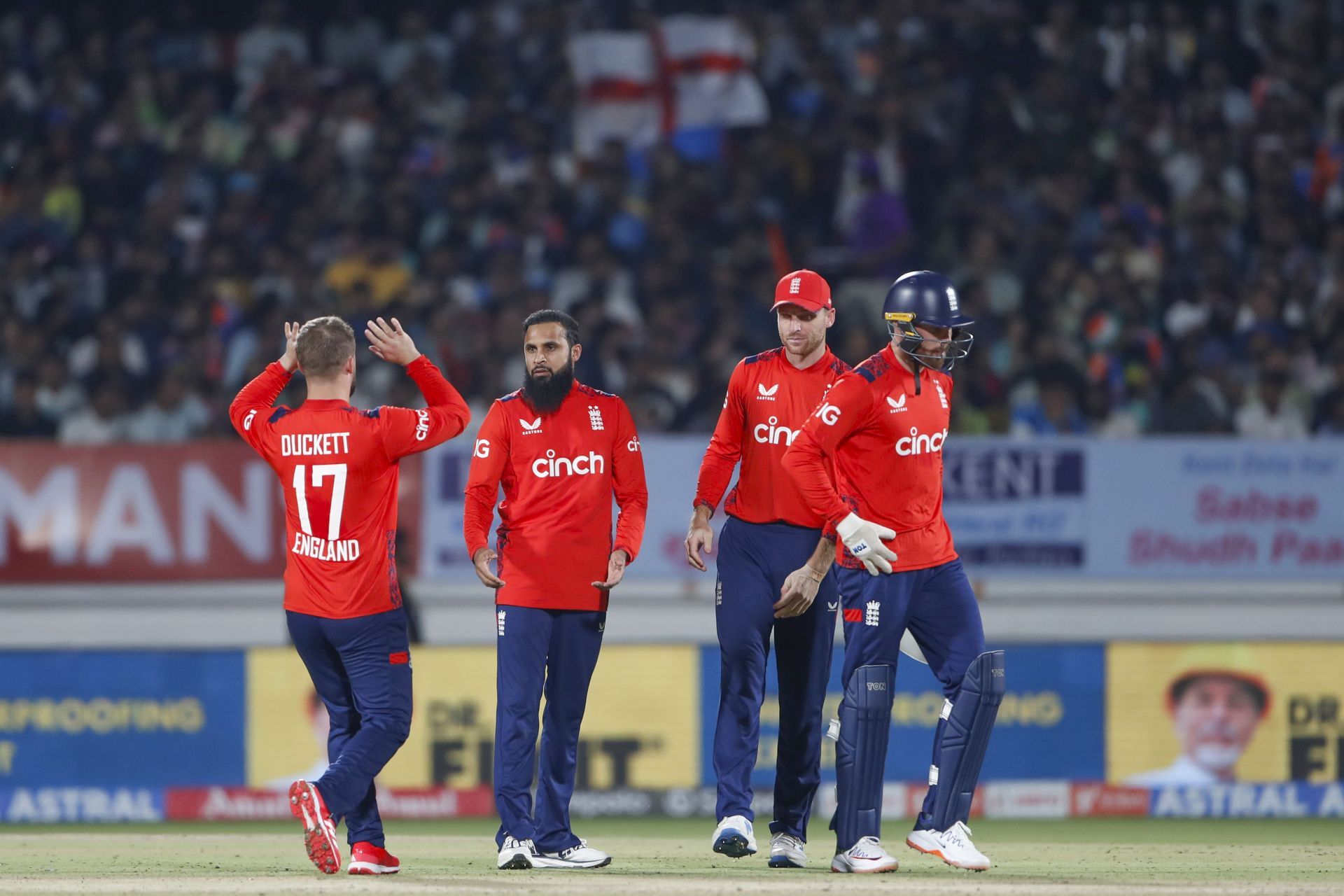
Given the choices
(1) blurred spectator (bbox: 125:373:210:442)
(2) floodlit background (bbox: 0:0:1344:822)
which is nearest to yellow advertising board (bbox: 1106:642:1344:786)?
(2) floodlit background (bbox: 0:0:1344:822)

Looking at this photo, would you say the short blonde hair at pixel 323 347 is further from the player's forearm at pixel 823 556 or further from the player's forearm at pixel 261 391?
the player's forearm at pixel 823 556

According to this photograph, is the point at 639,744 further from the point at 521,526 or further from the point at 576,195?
the point at 576,195

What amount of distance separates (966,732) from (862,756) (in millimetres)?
452

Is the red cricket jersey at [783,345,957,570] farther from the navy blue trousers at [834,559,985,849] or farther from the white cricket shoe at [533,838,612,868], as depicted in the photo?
the white cricket shoe at [533,838,612,868]

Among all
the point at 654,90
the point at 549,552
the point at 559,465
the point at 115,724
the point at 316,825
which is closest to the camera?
the point at 316,825

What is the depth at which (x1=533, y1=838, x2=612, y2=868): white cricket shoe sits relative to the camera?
7.97 metres

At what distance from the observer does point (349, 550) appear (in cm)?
785

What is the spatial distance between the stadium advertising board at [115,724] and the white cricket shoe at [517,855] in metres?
5.17

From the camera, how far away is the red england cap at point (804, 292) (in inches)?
332

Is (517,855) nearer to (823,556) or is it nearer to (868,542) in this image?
(823,556)

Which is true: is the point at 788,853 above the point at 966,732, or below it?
below

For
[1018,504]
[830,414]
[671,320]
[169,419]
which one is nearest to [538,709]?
[830,414]

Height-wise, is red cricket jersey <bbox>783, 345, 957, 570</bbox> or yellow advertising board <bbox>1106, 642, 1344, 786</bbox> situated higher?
red cricket jersey <bbox>783, 345, 957, 570</bbox>

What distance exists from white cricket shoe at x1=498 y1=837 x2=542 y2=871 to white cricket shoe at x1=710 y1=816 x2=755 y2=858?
81 cm
